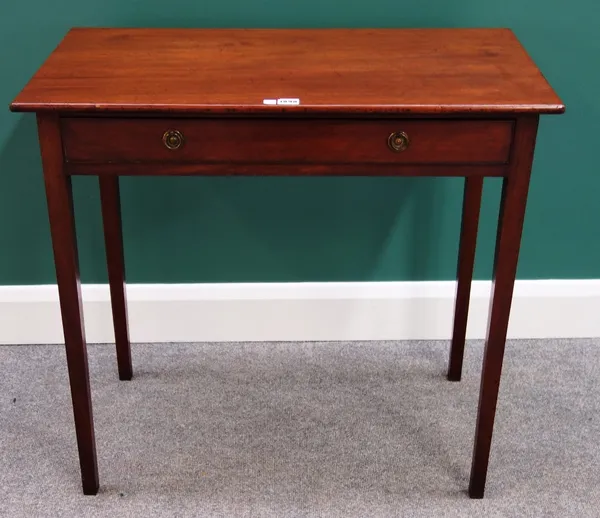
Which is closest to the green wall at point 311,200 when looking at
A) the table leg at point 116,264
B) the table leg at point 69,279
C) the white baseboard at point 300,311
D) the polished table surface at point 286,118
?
the white baseboard at point 300,311

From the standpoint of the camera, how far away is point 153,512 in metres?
1.72

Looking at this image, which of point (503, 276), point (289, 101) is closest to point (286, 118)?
point (289, 101)

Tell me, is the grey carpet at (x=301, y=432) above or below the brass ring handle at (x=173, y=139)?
below

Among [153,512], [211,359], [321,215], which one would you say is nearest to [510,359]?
[321,215]

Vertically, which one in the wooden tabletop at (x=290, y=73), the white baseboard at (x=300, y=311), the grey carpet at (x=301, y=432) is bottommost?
the grey carpet at (x=301, y=432)

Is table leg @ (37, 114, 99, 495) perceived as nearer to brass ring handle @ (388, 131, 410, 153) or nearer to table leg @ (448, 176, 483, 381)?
brass ring handle @ (388, 131, 410, 153)

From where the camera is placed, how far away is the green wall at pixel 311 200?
1.89 m

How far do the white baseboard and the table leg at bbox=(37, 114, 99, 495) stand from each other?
1.71 feet

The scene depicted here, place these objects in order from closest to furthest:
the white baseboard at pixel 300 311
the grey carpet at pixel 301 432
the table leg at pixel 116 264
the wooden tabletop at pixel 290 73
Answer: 1. the wooden tabletop at pixel 290 73
2. the grey carpet at pixel 301 432
3. the table leg at pixel 116 264
4. the white baseboard at pixel 300 311

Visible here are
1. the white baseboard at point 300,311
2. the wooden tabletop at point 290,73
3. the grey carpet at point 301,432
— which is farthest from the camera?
the white baseboard at point 300,311

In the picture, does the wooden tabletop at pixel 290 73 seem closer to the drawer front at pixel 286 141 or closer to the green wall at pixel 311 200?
the drawer front at pixel 286 141

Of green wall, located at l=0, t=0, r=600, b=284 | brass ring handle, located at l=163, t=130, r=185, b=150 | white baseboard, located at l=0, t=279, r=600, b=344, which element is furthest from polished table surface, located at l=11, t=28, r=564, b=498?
white baseboard, located at l=0, t=279, r=600, b=344

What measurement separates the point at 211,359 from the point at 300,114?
0.95 meters

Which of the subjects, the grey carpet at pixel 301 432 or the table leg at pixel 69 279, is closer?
the table leg at pixel 69 279
